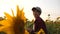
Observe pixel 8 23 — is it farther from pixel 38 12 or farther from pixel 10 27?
pixel 38 12

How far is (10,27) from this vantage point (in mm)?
463

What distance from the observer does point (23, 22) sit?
1.59ft

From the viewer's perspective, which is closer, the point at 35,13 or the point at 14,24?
the point at 14,24


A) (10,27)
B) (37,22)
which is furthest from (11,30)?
(37,22)

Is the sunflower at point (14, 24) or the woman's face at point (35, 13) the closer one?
the sunflower at point (14, 24)

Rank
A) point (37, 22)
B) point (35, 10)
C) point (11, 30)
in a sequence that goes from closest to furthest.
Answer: point (11, 30) → point (35, 10) → point (37, 22)

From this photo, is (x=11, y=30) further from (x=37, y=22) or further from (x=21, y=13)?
(x=37, y=22)

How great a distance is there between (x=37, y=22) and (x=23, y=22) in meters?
1.29

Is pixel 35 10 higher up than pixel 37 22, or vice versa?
pixel 35 10

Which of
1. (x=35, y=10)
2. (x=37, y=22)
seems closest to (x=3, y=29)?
(x=35, y=10)

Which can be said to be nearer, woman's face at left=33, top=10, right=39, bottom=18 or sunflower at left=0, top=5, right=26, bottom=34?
sunflower at left=0, top=5, right=26, bottom=34

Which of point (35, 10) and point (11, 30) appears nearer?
point (11, 30)

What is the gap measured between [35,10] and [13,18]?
3.82 feet

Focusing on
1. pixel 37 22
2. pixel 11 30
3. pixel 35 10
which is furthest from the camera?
pixel 37 22
